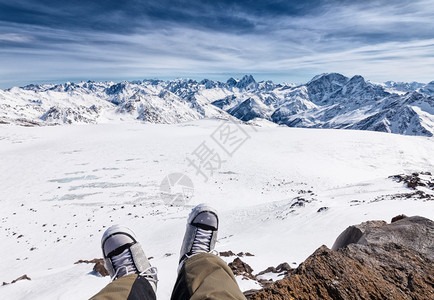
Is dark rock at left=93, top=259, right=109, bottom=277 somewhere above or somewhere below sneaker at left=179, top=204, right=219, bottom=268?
below

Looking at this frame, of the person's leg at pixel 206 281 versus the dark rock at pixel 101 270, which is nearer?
the person's leg at pixel 206 281

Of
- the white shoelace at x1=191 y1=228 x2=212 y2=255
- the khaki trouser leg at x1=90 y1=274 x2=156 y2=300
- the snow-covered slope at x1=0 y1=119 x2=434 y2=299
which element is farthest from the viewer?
the snow-covered slope at x1=0 y1=119 x2=434 y2=299

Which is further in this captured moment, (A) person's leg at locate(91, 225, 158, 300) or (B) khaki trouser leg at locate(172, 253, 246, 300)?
(A) person's leg at locate(91, 225, 158, 300)

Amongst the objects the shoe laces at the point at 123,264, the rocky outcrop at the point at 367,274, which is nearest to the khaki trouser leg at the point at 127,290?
the shoe laces at the point at 123,264

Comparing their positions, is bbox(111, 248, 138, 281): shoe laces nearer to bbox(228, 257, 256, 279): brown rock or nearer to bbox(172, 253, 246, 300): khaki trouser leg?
bbox(172, 253, 246, 300): khaki trouser leg

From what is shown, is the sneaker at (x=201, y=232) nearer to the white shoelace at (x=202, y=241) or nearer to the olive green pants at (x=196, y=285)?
the white shoelace at (x=202, y=241)

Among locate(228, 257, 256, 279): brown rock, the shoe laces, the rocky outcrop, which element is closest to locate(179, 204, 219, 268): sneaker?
locate(228, 257, 256, 279): brown rock

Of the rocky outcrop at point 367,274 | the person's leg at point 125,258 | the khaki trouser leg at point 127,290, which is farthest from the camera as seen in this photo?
the person's leg at point 125,258

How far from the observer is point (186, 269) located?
3.33 metres

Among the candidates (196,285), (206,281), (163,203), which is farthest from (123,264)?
(163,203)

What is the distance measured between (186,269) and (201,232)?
79.2 inches

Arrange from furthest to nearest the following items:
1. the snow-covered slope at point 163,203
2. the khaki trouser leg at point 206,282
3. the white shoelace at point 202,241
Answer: the snow-covered slope at point 163,203
the white shoelace at point 202,241
the khaki trouser leg at point 206,282

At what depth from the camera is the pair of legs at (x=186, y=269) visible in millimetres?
2713

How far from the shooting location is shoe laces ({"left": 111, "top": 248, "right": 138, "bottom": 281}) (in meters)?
4.54
